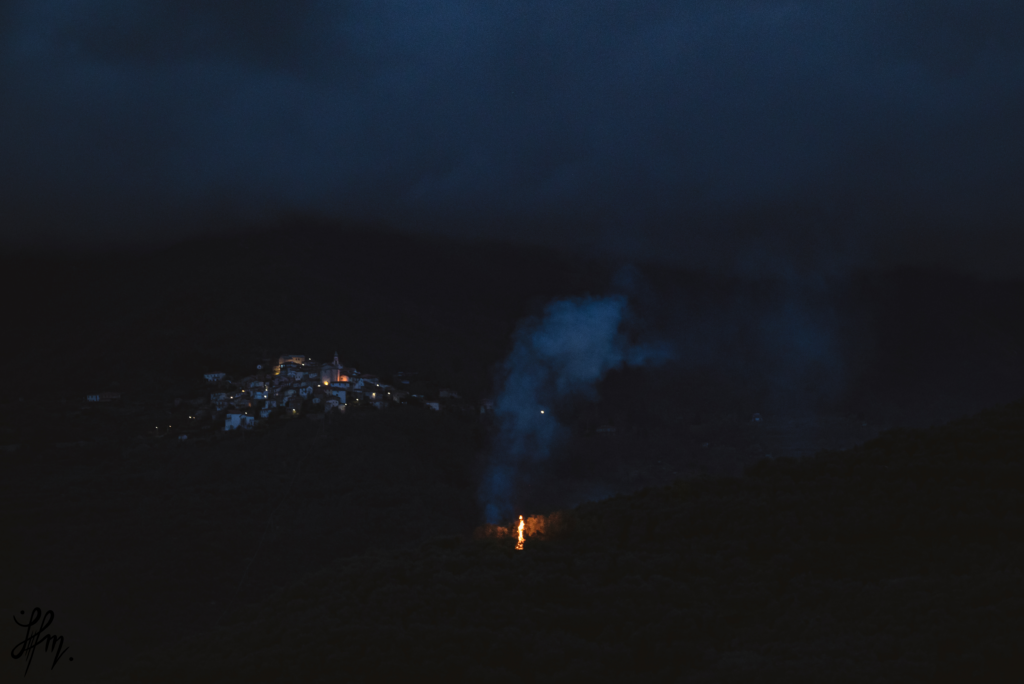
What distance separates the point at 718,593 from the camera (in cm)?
2373

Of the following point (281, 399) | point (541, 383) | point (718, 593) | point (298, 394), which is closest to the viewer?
point (718, 593)

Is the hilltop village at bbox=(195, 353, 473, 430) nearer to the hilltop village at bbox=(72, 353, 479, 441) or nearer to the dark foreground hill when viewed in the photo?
the hilltop village at bbox=(72, 353, 479, 441)

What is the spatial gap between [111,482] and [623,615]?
187 feet

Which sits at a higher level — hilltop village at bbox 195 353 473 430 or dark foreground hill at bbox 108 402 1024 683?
hilltop village at bbox 195 353 473 430

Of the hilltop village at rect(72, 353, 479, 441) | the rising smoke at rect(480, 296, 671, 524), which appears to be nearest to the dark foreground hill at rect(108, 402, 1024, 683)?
the rising smoke at rect(480, 296, 671, 524)

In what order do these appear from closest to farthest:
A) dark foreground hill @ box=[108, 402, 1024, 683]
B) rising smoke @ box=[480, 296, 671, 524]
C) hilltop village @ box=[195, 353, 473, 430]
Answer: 1. dark foreground hill @ box=[108, 402, 1024, 683]
2. rising smoke @ box=[480, 296, 671, 524]
3. hilltop village @ box=[195, 353, 473, 430]

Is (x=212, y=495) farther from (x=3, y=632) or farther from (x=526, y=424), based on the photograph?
(x=526, y=424)

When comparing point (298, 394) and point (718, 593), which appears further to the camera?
point (298, 394)

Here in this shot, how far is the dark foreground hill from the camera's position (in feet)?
62.4

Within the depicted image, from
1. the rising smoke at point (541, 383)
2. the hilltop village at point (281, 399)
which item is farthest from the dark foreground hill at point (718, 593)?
the hilltop village at point (281, 399)

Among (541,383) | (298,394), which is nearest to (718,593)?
(541,383)

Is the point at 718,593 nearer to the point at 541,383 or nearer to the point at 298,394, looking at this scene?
the point at 541,383

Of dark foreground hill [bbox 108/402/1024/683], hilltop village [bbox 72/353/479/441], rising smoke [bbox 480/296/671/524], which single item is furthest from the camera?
hilltop village [bbox 72/353/479/441]

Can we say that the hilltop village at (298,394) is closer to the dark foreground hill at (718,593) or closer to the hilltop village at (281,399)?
the hilltop village at (281,399)
